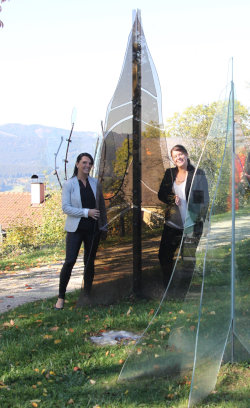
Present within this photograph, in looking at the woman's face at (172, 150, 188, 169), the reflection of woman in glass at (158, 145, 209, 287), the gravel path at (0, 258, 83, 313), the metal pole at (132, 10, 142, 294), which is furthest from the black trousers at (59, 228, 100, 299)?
the woman's face at (172, 150, 188, 169)

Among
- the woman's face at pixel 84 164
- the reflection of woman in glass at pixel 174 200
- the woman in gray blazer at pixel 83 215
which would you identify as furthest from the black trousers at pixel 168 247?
the woman's face at pixel 84 164

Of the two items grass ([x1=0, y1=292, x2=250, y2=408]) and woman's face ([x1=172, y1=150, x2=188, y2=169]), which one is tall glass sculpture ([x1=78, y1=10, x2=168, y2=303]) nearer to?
Answer: woman's face ([x1=172, y1=150, x2=188, y2=169])

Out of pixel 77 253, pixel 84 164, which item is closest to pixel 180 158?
pixel 84 164

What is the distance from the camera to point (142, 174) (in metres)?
5.39

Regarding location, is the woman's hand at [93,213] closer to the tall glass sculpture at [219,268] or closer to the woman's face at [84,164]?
the woman's face at [84,164]

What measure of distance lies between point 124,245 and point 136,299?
639 millimetres

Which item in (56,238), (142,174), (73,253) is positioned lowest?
(56,238)

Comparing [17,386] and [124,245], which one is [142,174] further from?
[17,386]

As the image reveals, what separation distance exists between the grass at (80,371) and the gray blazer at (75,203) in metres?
0.99

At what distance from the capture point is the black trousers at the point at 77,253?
5185 millimetres

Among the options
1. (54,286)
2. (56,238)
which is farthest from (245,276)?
(56,238)

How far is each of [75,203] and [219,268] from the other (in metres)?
2.25

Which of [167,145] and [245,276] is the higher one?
[167,145]

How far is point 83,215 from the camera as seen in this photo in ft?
16.7
